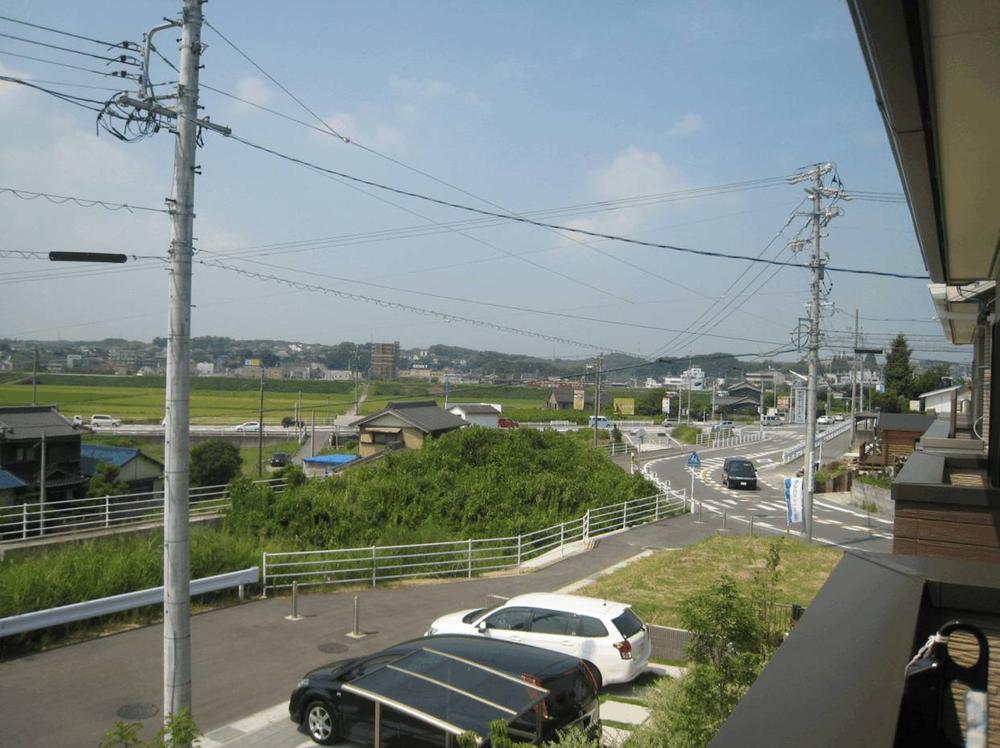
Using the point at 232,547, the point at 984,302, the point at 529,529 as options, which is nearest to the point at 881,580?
the point at 984,302

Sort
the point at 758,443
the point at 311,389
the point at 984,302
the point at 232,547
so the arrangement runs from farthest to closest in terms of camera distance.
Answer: the point at 311,389 → the point at 758,443 → the point at 232,547 → the point at 984,302

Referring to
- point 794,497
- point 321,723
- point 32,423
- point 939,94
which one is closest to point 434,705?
point 321,723

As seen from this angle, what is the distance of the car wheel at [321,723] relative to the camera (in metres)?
8.69

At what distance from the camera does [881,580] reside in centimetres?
290

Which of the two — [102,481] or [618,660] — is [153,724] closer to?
[618,660]

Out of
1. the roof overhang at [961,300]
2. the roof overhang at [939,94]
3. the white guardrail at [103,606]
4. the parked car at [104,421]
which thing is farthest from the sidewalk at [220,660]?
the parked car at [104,421]

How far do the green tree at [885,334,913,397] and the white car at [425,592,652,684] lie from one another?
75.7m

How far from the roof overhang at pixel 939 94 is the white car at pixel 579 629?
7.19m

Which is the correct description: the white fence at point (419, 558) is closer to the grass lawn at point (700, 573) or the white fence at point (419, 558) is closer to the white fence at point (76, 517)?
the grass lawn at point (700, 573)

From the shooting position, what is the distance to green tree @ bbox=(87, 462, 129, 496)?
2730cm

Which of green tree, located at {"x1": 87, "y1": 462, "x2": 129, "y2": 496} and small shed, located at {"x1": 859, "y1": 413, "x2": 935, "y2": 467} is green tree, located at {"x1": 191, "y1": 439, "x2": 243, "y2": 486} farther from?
small shed, located at {"x1": 859, "y1": 413, "x2": 935, "y2": 467}

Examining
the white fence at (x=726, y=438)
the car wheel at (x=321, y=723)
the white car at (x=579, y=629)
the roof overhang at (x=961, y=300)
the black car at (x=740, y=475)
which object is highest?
the roof overhang at (x=961, y=300)

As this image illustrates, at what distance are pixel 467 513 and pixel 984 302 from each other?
62.9ft

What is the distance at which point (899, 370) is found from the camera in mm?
79062
